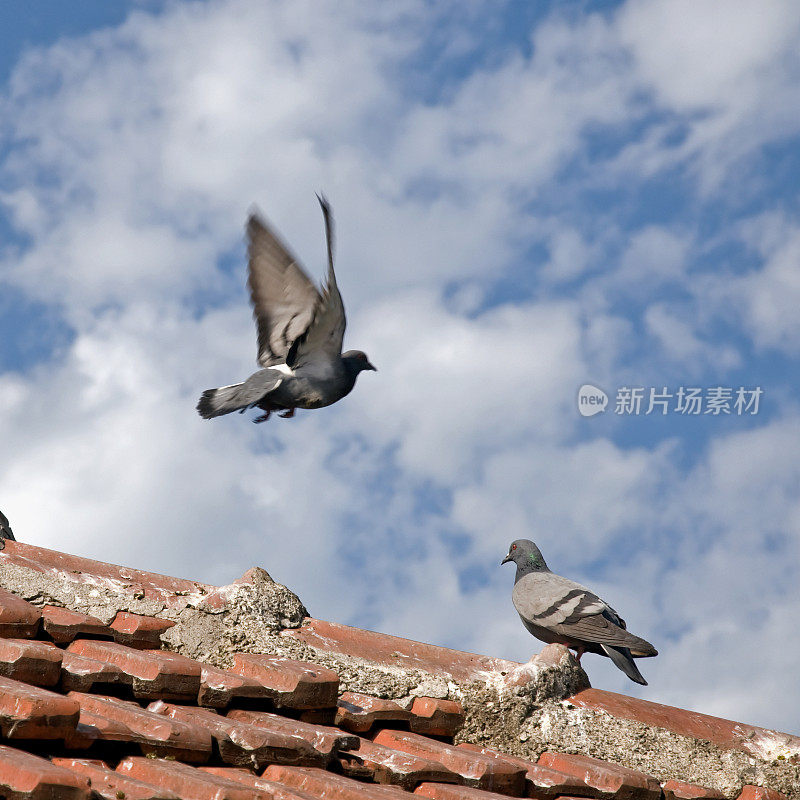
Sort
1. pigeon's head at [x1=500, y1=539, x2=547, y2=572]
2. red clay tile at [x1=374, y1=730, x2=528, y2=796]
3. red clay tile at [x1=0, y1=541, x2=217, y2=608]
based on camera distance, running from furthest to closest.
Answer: pigeon's head at [x1=500, y1=539, x2=547, y2=572] < red clay tile at [x1=0, y1=541, x2=217, y2=608] < red clay tile at [x1=374, y1=730, x2=528, y2=796]

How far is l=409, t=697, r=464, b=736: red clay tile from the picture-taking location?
3.48 metres

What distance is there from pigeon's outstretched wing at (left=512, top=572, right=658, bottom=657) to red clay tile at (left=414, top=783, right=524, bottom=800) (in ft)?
6.15

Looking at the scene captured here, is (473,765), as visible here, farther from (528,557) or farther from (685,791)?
(528,557)

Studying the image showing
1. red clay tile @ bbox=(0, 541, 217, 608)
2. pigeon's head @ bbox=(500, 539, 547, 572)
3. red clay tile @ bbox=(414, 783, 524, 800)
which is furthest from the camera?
pigeon's head @ bbox=(500, 539, 547, 572)

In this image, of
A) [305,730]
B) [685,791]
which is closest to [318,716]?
[305,730]

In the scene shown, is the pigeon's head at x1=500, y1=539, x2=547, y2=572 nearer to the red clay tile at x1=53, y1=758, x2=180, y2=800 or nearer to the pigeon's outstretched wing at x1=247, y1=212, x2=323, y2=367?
the pigeon's outstretched wing at x1=247, y1=212, x2=323, y2=367

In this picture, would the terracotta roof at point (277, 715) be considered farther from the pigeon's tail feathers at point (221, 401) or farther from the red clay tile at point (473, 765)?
the pigeon's tail feathers at point (221, 401)

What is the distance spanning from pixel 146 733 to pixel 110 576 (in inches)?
51.9

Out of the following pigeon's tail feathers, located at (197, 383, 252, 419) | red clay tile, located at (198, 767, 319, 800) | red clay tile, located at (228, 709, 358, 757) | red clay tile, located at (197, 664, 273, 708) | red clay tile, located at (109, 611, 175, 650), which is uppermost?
pigeon's tail feathers, located at (197, 383, 252, 419)

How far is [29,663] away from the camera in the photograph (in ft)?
8.75

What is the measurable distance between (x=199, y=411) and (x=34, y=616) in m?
2.34

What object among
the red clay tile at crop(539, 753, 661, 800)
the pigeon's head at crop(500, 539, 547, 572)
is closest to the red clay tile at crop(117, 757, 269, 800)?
the red clay tile at crop(539, 753, 661, 800)

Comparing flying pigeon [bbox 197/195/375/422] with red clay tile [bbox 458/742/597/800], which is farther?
flying pigeon [bbox 197/195/375/422]

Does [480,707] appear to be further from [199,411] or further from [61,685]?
[199,411]
